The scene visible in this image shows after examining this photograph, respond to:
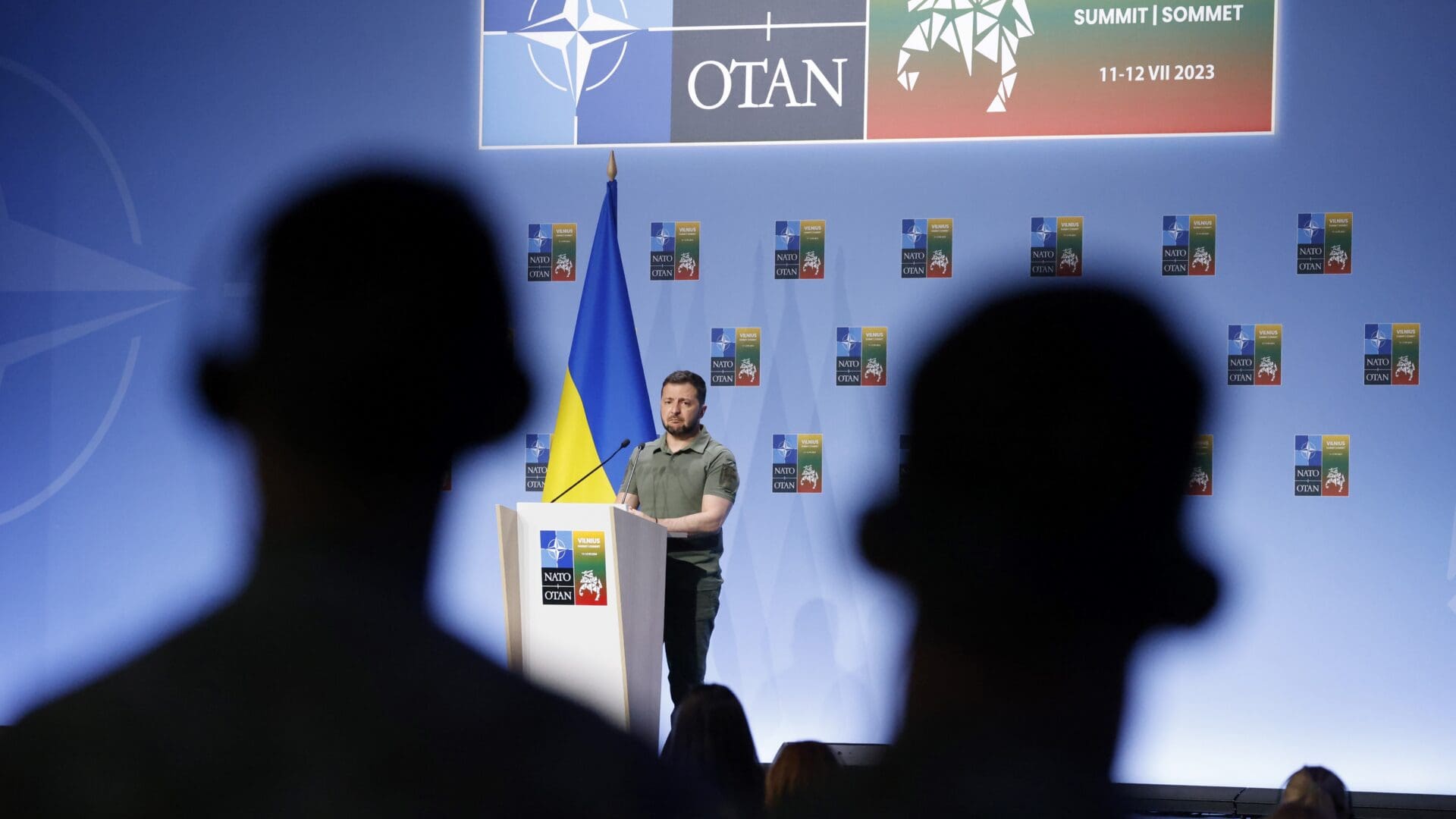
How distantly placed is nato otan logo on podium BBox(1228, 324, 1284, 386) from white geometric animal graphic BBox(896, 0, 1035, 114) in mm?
1035

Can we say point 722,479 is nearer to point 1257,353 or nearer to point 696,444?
point 696,444

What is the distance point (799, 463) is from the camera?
457 cm

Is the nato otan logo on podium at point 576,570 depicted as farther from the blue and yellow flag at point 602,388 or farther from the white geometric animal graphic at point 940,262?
the white geometric animal graphic at point 940,262

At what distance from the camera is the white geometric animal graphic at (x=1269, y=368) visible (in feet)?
14.4

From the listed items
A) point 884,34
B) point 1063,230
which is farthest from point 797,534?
point 884,34

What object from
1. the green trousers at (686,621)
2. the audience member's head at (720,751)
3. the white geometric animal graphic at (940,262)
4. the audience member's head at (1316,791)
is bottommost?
the green trousers at (686,621)

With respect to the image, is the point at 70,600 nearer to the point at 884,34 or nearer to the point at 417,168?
the point at 884,34

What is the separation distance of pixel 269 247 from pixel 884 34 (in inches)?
159

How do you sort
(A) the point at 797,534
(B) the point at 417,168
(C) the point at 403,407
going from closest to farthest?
(B) the point at 417,168 → (C) the point at 403,407 → (A) the point at 797,534

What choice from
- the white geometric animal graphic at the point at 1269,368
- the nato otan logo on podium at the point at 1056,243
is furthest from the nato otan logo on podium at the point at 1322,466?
the nato otan logo on podium at the point at 1056,243

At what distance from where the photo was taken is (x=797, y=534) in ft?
14.9

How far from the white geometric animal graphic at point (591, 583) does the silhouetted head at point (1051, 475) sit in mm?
1784

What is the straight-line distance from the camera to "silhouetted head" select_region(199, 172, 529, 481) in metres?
0.67

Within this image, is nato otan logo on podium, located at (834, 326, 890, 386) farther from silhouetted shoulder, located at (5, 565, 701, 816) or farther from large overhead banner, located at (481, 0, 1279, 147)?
silhouetted shoulder, located at (5, 565, 701, 816)
